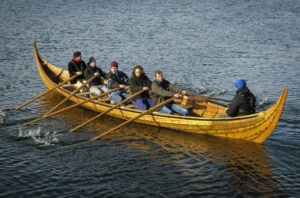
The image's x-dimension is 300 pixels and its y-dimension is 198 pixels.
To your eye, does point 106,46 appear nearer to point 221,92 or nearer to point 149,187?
point 221,92

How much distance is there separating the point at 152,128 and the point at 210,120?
2.81 meters

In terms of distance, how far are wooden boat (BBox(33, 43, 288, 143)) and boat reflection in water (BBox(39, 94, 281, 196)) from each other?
271 millimetres

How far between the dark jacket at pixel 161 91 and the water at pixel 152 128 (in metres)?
1.36

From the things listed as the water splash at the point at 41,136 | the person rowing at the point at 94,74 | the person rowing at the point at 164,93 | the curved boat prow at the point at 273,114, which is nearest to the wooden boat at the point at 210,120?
the curved boat prow at the point at 273,114

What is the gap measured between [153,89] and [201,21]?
3458cm

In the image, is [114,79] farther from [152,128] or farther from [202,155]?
[202,155]

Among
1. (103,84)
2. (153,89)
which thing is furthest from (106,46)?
(153,89)

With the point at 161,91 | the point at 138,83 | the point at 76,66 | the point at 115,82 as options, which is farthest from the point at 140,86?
the point at 76,66

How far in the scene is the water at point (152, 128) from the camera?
10305mm

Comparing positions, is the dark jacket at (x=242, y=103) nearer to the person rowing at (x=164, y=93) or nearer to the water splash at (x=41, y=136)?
the person rowing at (x=164, y=93)

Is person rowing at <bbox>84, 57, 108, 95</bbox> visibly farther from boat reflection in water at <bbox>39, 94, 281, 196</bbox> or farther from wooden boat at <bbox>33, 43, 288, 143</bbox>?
boat reflection in water at <bbox>39, 94, 281, 196</bbox>

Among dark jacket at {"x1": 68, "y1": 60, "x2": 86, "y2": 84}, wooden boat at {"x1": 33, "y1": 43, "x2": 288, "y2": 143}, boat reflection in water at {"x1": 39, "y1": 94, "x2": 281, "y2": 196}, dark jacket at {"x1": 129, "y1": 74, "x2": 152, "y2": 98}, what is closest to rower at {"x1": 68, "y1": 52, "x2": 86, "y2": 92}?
dark jacket at {"x1": 68, "y1": 60, "x2": 86, "y2": 84}

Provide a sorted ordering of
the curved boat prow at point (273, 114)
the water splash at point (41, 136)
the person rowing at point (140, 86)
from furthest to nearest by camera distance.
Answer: the person rowing at point (140, 86) → the water splash at point (41, 136) → the curved boat prow at point (273, 114)

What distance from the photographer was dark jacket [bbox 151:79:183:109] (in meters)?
13.3
